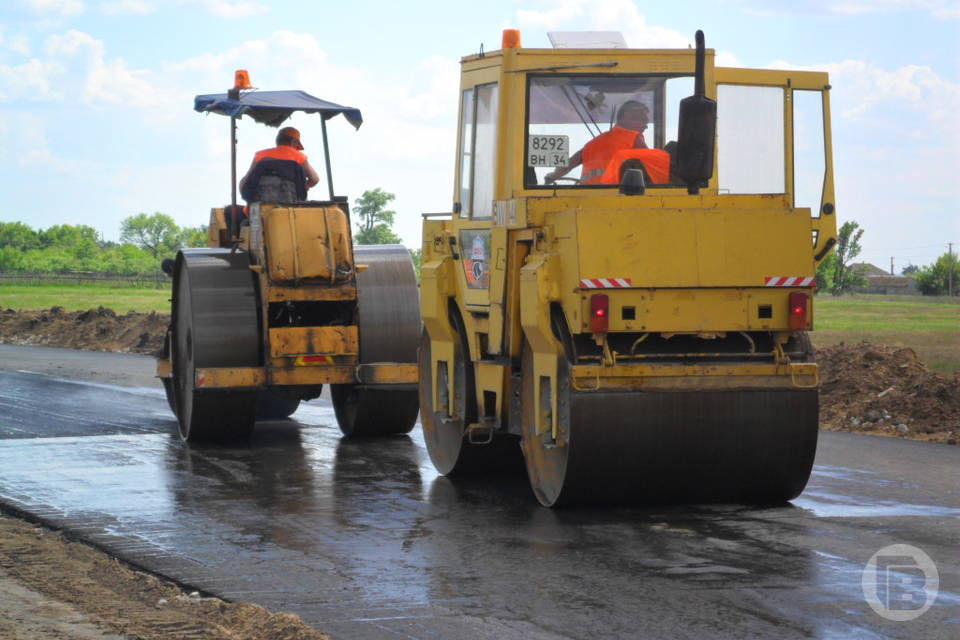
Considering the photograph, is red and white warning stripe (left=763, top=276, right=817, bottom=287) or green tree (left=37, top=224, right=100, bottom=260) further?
green tree (left=37, top=224, right=100, bottom=260)

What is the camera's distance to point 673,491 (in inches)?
319

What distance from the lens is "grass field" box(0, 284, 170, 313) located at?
153ft

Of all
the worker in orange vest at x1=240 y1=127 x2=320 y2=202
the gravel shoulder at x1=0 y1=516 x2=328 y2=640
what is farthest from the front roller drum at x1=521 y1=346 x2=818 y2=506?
the worker in orange vest at x1=240 y1=127 x2=320 y2=202

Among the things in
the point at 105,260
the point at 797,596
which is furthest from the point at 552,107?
the point at 105,260

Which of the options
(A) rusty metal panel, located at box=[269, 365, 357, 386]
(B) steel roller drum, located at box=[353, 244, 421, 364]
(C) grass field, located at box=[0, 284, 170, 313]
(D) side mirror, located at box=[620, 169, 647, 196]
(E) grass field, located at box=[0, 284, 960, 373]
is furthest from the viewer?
(C) grass field, located at box=[0, 284, 170, 313]

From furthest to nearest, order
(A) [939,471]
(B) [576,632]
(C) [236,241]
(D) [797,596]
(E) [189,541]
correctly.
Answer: (C) [236,241] < (A) [939,471] < (E) [189,541] < (D) [797,596] < (B) [576,632]

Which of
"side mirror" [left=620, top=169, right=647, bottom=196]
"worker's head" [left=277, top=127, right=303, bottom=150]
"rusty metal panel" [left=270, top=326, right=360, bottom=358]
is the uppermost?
"worker's head" [left=277, top=127, right=303, bottom=150]

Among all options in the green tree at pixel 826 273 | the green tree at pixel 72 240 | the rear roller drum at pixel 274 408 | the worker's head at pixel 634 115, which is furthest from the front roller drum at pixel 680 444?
the green tree at pixel 72 240

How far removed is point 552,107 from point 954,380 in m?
7.10

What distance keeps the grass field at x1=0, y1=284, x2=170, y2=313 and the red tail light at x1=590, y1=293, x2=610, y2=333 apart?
34.6m

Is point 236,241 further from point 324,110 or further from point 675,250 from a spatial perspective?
point 675,250

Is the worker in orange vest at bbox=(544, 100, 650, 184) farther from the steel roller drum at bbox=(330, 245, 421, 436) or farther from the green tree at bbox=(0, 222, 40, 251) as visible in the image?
the green tree at bbox=(0, 222, 40, 251)

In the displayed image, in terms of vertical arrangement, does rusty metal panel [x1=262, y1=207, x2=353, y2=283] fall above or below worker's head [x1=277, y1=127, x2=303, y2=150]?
below

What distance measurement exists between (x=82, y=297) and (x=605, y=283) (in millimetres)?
50470
